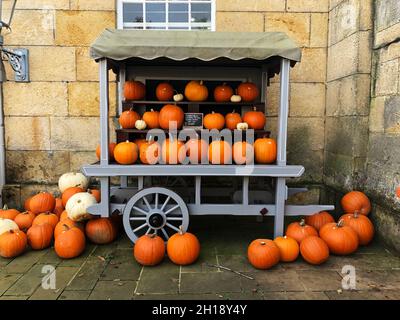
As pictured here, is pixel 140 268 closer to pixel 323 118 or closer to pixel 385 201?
pixel 385 201

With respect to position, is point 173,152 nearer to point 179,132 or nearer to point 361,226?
point 179,132

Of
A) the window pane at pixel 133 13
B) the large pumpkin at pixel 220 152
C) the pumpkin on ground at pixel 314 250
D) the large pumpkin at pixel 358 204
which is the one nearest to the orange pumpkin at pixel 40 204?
the large pumpkin at pixel 220 152

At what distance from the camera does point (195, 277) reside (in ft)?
13.3

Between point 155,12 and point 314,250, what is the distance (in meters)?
4.85

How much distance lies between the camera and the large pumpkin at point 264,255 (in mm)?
4191

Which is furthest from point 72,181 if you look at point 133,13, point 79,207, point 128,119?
point 133,13

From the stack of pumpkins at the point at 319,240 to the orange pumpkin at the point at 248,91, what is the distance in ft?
6.36

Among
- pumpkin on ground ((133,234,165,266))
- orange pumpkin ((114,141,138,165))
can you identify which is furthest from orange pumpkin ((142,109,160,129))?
pumpkin on ground ((133,234,165,266))

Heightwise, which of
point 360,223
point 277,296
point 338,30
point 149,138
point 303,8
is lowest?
point 277,296

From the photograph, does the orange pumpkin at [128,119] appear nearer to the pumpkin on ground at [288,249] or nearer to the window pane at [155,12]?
the window pane at [155,12]

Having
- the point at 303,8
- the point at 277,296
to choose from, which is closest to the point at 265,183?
the point at 277,296

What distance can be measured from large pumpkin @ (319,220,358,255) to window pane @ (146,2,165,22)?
4.56m

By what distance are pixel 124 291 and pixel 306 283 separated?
75.6 inches

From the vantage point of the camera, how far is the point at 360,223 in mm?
4898
